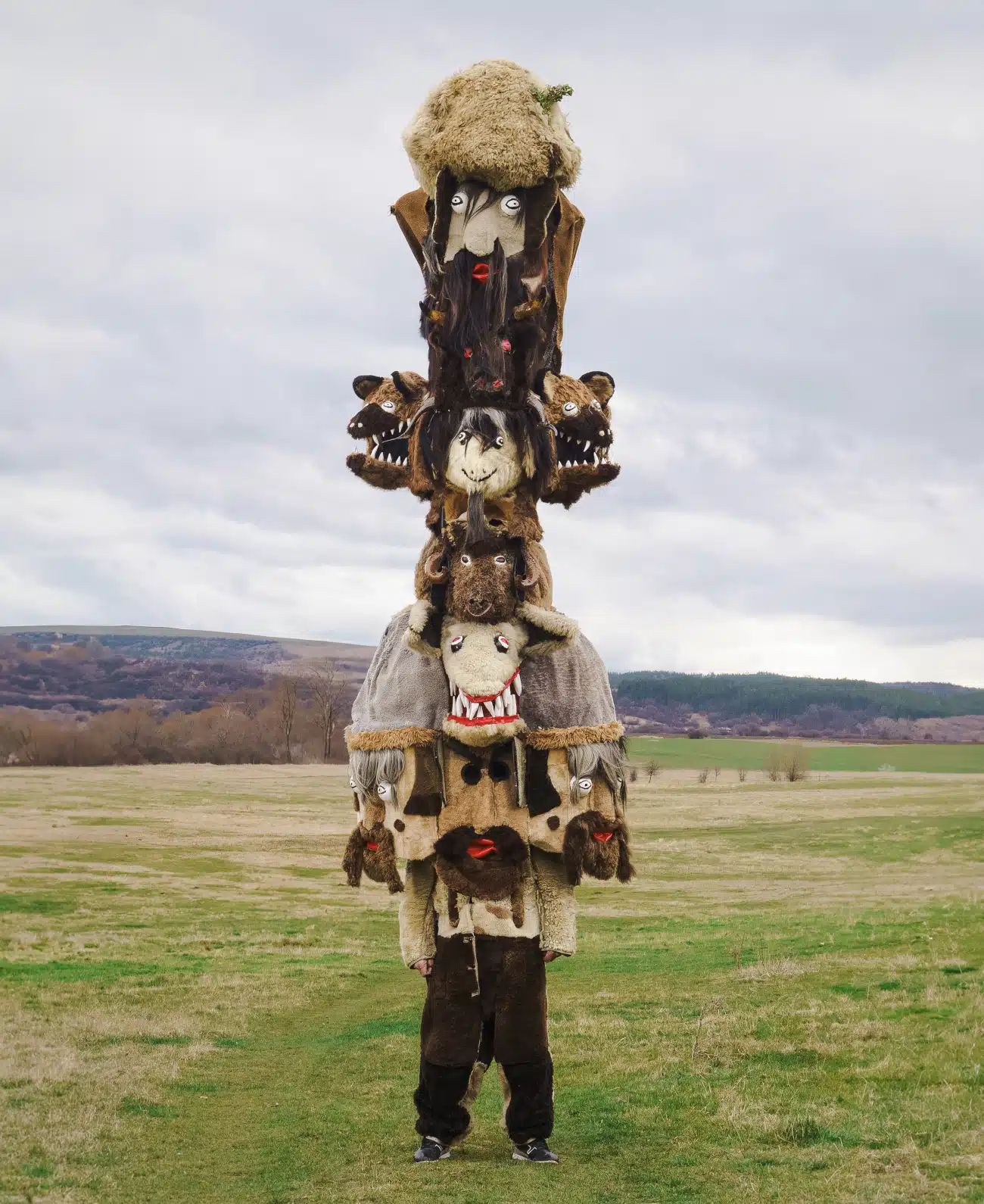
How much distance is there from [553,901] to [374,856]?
53.5 inches

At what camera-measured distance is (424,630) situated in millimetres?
9523

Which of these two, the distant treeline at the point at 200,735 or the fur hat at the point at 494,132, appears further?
the distant treeline at the point at 200,735

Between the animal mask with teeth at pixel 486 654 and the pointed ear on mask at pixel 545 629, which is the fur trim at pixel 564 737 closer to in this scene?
the animal mask with teeth at pixel 486 654

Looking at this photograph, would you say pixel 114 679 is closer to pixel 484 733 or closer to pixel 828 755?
pixel 828 755

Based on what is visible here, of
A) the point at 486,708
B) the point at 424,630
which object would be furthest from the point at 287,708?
the point at 486,708

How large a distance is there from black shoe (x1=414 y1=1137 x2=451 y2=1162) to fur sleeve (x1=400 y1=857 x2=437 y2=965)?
1231 millimetres

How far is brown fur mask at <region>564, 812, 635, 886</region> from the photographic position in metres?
9.23

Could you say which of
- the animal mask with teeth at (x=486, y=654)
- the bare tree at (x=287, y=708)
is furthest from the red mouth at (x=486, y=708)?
the bare tree at (x=287, y=708)

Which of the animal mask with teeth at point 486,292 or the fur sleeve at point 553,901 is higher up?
the animal mask with teeth at point 486,292

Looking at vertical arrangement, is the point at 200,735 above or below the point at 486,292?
below

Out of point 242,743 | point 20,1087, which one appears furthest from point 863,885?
point 242,743

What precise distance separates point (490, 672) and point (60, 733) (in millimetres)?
89610

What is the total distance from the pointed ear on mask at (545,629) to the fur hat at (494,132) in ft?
11.0

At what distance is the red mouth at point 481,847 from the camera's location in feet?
30.1
